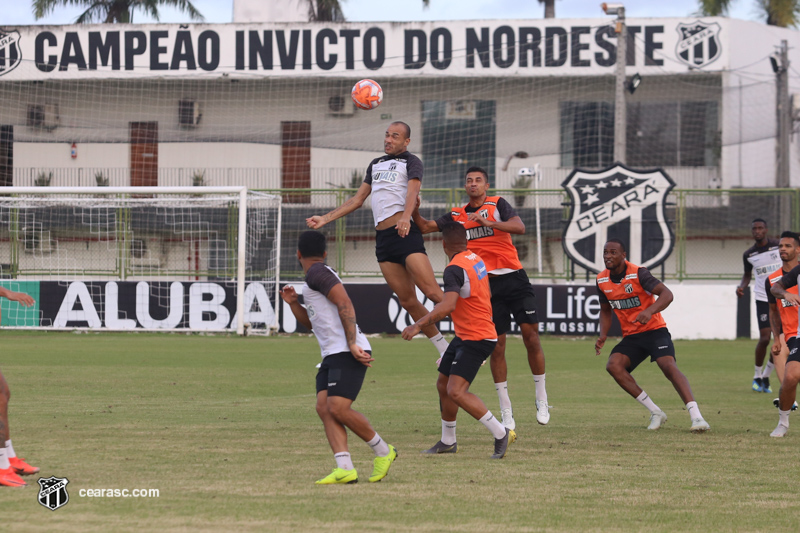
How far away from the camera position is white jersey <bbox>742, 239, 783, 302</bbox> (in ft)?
43.8

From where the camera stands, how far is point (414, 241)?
9062 mm

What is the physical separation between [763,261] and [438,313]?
838 centimetres

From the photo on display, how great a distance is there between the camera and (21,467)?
607 cm

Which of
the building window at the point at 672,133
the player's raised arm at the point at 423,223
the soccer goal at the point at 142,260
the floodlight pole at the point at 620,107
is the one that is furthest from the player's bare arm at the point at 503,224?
the building window at the point at 672,133

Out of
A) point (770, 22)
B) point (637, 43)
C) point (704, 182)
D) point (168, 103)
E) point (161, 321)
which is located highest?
point (770, 22)

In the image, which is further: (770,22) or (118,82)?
(770,22)

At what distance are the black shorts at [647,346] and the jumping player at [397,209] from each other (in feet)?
6.74

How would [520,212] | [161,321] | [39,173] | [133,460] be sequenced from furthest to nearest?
[39,173]
[520,212]
[161,321]
[133,460]

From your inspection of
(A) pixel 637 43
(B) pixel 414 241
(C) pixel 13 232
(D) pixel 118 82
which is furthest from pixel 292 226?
(B) pixel 414 241

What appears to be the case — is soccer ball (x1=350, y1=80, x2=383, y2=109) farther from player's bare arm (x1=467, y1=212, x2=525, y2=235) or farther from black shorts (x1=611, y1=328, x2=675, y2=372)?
black shorts (x1=611, y1=328, x2=675, y2=372)

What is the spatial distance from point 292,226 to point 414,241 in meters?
17.8

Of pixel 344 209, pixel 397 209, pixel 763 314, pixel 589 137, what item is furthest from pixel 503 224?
pixel 589 137

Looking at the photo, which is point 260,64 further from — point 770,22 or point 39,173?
point 770,22

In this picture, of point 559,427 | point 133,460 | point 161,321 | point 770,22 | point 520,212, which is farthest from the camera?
point 770,22
